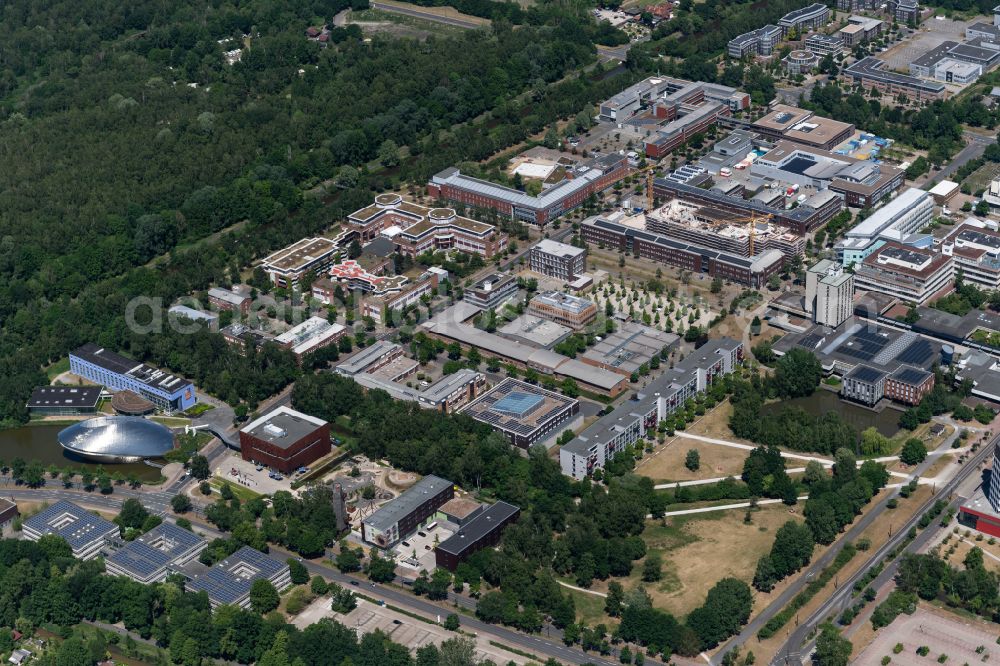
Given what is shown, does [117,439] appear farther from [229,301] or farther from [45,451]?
[229,301]

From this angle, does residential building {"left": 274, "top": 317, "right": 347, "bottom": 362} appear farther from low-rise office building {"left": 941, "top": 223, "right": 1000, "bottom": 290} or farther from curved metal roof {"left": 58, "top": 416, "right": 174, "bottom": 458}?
low-rise office building {"left": 941, "top": 223, "right": 1000, "bottom": 290}

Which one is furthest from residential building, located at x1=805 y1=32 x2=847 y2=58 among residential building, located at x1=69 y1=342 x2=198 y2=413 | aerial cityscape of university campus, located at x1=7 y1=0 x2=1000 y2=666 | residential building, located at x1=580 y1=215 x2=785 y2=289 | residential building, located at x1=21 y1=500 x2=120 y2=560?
residential building, located at x1=21 y1=500 x2=120 y2=560

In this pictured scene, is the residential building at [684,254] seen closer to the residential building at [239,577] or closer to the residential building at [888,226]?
the residential building at [888,226]

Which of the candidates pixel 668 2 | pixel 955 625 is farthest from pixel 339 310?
pixel 668 2

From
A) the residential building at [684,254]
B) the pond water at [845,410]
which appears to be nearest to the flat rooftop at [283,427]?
the pond water at [845,410]

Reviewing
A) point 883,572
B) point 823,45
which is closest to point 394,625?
point 883,572
